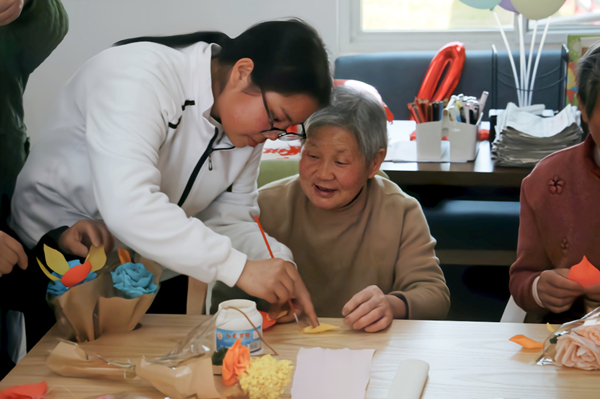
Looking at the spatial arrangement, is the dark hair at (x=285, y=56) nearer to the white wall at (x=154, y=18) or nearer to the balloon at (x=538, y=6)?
the white wall at (x=154, y=18)

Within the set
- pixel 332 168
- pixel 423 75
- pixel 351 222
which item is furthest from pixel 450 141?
pixel 423 75

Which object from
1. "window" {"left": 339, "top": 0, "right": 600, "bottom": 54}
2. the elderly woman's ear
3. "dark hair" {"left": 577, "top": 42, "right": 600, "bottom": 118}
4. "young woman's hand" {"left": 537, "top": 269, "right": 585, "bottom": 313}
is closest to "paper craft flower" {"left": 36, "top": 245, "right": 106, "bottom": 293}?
the elderly woman's ear

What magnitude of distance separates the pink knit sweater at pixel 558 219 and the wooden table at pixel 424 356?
367 millimetres

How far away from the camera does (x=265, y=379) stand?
2.85 ft

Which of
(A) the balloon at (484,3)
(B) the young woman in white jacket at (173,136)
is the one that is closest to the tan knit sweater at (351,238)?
(B) the young woman in white jacket at (173,136)

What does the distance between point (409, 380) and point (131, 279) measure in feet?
1.78

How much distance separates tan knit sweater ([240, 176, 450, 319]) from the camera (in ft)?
5.13

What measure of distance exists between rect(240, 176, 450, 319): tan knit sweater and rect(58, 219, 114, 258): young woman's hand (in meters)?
0.61

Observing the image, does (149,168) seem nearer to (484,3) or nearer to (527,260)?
(527,260)

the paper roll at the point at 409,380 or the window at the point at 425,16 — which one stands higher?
the window at the point at 425,16

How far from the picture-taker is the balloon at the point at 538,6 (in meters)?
2.52

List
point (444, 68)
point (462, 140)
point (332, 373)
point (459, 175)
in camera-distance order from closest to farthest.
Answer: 1. point (332, 373)
2. point (459, 175)
3. point (462, 140)
4. point (444, 68)

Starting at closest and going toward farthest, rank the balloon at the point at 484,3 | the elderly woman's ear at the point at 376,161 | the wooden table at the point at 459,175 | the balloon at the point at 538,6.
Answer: the elderly woman's ear at the point at 376,161 → the wooden table at the point at 459,175 → the balloon at the point at 538,6 → the balloon at the point at 484,3

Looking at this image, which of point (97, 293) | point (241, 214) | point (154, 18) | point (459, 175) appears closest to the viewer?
point (97, 293)
